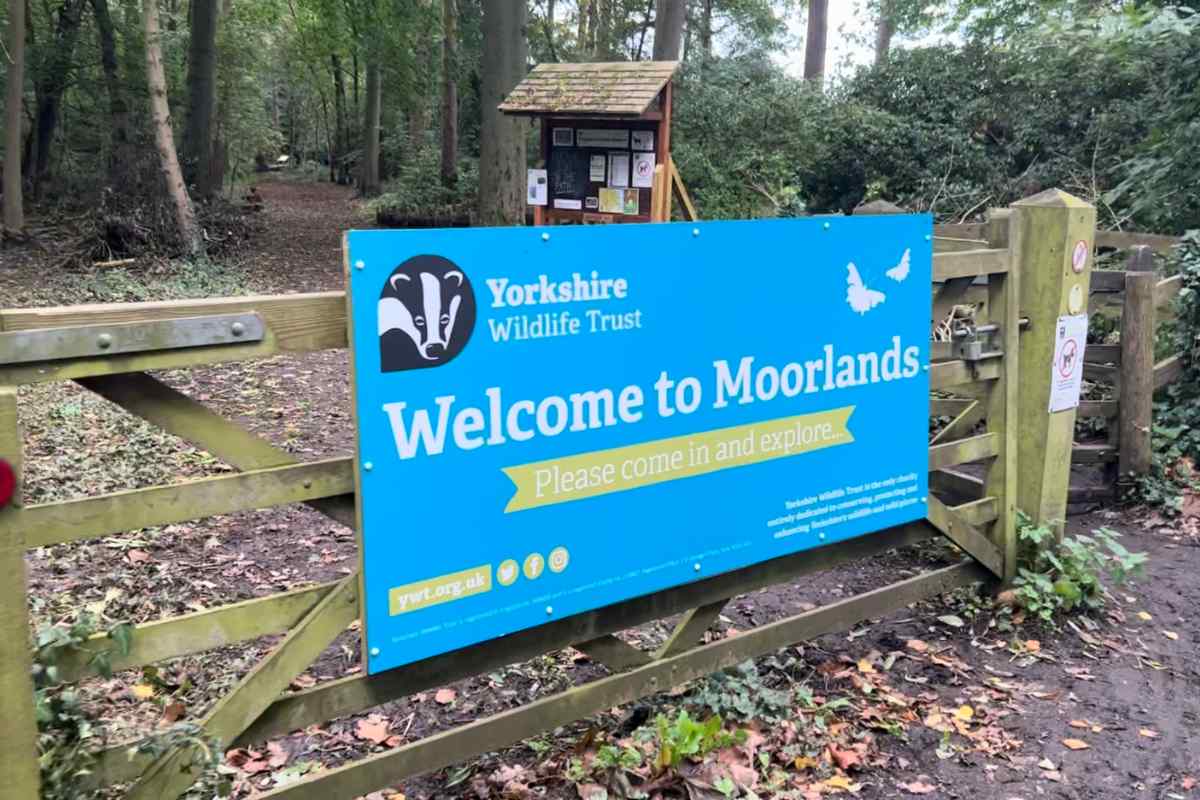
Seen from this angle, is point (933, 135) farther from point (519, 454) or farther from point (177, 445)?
point (519, 454)

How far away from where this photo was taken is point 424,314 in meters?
2.56

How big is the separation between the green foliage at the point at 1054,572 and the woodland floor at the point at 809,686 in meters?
0.10

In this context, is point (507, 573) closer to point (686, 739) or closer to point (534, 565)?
A: point (534, 565)

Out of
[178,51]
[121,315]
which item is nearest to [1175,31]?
[121,315]

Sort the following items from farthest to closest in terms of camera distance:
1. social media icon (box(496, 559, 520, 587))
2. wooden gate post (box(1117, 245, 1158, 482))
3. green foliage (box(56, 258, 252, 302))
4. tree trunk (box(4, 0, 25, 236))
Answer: tree trunk (box(4, 0, 25, 236)), green foliage (box(56, 258, 252, 302)), wooden gate post (box(1117, 245, 1158, 482)), social media icon (box(496, 559, 520, 587))

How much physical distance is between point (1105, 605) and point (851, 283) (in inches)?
89.3

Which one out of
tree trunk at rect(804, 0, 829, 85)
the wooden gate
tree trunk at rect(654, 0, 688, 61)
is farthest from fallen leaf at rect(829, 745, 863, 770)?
tree trunk at rect(804, 0, 829, 85)

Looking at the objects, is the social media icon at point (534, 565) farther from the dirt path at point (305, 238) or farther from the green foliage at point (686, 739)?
the dirt path at point (305, 238)

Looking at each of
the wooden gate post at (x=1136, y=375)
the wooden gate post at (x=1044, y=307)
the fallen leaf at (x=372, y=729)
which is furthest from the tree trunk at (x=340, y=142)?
the fallen leaf at (x=372, y=729)

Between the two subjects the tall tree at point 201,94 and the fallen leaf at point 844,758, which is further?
the tall tree at point 201,94

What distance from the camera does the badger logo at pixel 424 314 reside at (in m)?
2.51

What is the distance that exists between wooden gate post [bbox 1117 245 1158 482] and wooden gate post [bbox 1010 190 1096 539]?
1.98 metres

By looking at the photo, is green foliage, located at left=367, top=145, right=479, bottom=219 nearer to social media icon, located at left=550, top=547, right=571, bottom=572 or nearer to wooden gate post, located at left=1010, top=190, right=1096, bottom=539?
wooden gate post, located at left=1010, top=190, right=1096, bottom=539

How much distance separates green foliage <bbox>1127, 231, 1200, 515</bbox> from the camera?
654 centimetres
